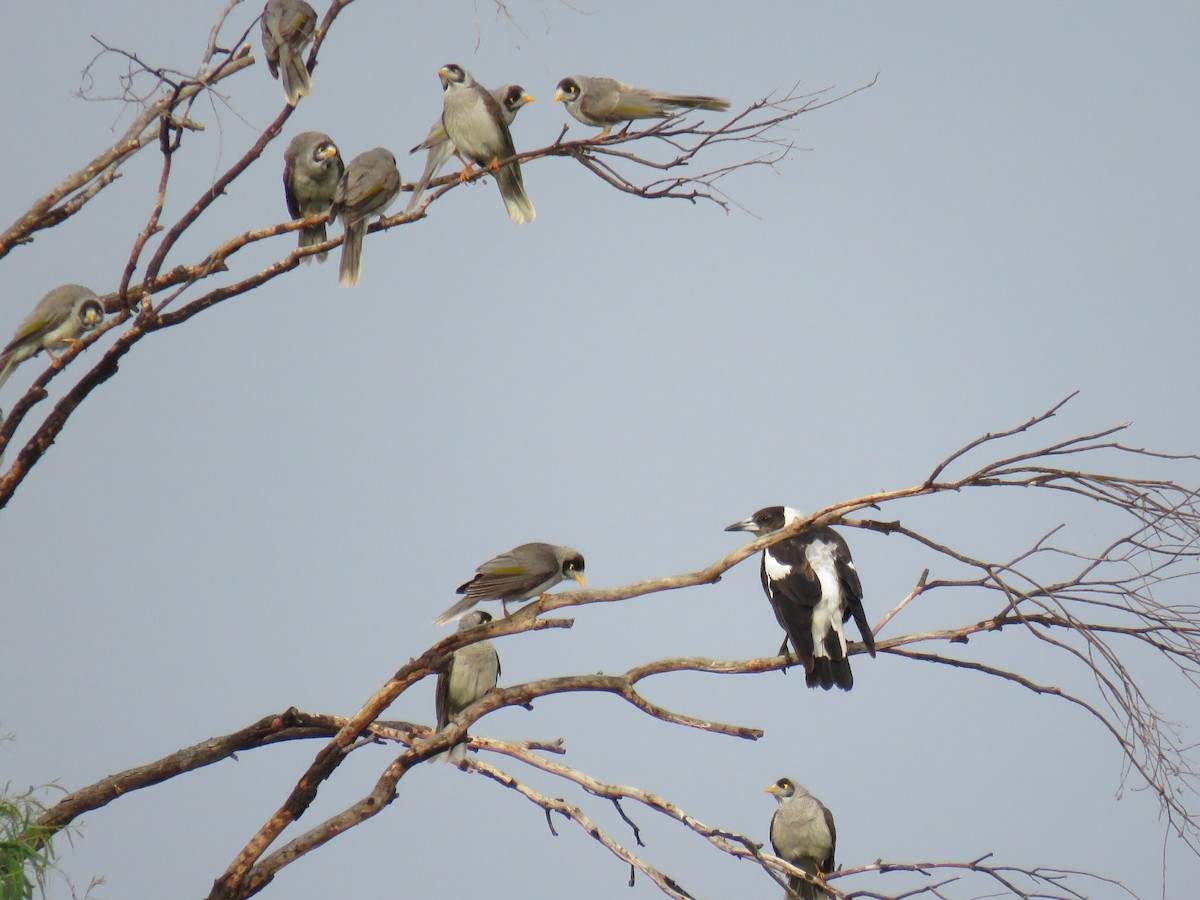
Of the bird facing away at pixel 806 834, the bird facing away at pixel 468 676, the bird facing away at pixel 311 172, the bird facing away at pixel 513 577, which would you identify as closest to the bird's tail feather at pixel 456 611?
the bird facing away at pixel 513 577

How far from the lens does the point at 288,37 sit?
22.5 feet

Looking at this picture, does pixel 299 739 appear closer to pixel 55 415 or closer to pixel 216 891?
pixel 216 891

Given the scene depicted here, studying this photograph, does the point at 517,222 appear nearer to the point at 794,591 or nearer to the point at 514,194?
the point at 514,194

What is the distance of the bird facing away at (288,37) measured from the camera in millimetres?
6777

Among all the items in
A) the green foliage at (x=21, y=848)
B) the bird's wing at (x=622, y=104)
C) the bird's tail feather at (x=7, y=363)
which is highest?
the bird's wing at (x=622, y=104)

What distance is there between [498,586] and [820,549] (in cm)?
153

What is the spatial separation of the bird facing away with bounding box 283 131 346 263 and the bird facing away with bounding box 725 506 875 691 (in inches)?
150

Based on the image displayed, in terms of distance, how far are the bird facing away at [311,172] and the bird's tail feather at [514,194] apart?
130cm

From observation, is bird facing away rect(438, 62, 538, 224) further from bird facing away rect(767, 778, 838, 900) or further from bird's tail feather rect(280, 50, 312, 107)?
bird facing away rect(767, 778, 838, 900)

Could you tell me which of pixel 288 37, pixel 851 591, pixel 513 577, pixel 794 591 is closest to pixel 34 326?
pixel 288 37

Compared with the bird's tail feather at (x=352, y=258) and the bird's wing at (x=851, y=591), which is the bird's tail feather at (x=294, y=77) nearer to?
the bird's tail feather at (x=352, y=258)

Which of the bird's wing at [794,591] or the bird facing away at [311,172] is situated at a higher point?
the bird facing away at [311,172]

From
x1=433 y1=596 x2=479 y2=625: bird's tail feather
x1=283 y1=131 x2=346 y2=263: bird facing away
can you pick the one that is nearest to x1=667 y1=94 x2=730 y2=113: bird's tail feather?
x1=283 y1=131 x2=346 y2=263: bird facing away

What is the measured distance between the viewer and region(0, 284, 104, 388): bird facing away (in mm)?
6527
